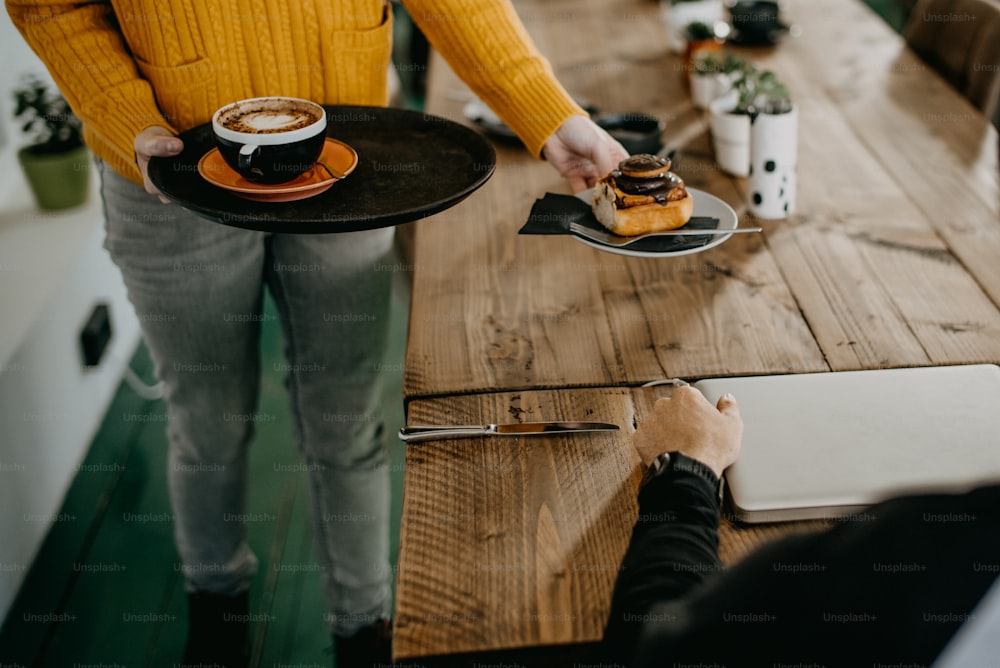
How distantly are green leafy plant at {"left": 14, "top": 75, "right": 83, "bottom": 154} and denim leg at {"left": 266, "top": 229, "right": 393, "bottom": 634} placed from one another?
3.40 ft

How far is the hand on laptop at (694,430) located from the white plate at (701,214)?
0.24 m

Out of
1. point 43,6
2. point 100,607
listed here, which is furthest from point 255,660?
point 43,6

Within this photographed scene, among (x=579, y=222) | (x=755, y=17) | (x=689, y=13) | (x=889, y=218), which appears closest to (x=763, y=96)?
(x=889, y=218)

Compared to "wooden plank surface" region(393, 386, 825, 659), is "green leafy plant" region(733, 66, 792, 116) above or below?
above

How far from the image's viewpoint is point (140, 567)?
1804 millimetres

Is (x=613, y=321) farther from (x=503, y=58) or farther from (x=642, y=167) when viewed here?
(x=503, y=58)

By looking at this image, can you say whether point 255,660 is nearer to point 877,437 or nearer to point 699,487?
point 699,487

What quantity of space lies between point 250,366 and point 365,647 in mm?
554

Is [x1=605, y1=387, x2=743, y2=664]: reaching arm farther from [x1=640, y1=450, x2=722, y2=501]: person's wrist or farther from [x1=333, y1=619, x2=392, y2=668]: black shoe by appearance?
[x1=333, y1=619, x2=392, y2=668]: black shoe

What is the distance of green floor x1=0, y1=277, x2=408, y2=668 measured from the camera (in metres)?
1.63

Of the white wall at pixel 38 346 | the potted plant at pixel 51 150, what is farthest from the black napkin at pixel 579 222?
the potted plant at pixel 51 150

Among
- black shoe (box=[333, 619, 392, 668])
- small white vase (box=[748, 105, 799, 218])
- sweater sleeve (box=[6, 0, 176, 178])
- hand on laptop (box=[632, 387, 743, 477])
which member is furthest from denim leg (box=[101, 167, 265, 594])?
small white vase (box=[748, 105, 799, 218])

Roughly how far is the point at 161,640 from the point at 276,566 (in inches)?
10.3

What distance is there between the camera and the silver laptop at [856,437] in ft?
2.81
